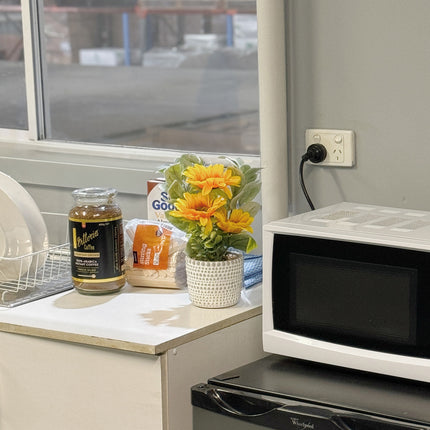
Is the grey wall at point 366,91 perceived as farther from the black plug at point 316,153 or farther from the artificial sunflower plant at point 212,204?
the artificial sunflower plant at point 212,204

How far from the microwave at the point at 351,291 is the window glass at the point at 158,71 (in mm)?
9735

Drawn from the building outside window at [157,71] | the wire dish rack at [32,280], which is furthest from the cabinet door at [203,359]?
the building outside window at [157,71]

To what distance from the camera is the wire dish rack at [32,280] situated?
5.93 feet

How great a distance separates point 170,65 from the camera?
1678cm

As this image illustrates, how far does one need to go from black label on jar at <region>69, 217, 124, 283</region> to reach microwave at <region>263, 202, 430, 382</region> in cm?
32

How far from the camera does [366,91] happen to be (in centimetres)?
187

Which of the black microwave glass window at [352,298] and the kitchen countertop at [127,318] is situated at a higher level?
the black microwave glass window at [352,298]

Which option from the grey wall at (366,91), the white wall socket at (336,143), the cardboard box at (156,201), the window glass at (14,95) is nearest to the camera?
the grey wall at (366,91)

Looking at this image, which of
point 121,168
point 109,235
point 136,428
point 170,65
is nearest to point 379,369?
point 136,428

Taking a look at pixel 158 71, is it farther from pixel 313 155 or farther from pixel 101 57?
pixel 313 155

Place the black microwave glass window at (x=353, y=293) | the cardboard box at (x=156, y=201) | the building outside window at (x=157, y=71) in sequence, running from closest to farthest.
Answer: the black microwave glass window at (x=353, y=293)
the cardboard box at (x=156, y=201)
the building outside window at (x=157, y=71)

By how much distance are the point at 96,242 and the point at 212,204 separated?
0.25 metres

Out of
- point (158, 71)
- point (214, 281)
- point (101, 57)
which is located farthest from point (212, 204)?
point (101, 57)

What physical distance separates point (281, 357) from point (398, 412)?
1.16 feet
